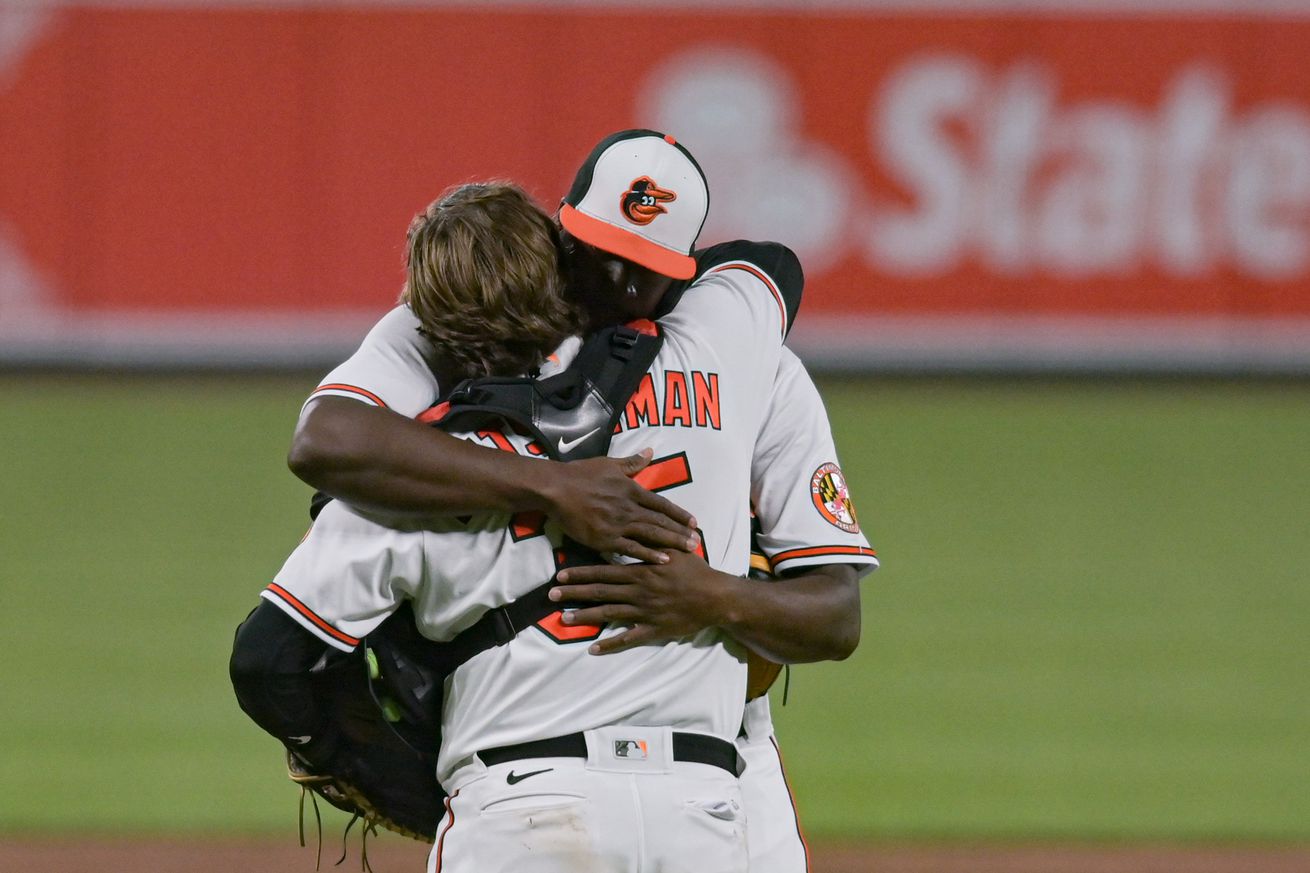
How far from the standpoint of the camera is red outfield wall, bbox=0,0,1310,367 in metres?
14.1

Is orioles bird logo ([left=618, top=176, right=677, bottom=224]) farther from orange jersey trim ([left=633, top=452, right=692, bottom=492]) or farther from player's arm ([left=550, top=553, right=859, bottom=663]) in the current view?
player's arm ([left=550, top=553, right=859, bottom=663])

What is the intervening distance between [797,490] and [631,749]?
546mm

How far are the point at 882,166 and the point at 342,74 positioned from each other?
15.9 ft

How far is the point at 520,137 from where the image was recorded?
14461mm

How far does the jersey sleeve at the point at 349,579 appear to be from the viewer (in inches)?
95.8

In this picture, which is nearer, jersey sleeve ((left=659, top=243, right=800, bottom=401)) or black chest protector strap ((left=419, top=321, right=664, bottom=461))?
black chest protector strap ((left=419, top=321, right=664, bottom=461))

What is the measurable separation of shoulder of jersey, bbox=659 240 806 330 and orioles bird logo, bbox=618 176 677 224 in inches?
9.5

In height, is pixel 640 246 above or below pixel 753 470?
above

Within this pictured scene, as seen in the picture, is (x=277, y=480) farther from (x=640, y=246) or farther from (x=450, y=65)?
(x=640, y=246)

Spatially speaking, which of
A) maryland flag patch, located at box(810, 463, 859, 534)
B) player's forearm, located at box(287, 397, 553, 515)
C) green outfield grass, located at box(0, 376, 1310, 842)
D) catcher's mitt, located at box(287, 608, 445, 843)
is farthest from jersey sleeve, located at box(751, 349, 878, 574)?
green outfield grass, located at box(0, 376, 1310, 842)

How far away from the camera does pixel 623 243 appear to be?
8.54 feet

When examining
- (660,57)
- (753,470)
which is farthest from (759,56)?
(753,470)

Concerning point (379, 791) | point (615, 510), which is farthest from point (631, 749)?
point (379, 791)

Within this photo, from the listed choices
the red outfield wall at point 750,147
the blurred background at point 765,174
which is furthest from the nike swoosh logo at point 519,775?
the red outfield wall at point 750,147
